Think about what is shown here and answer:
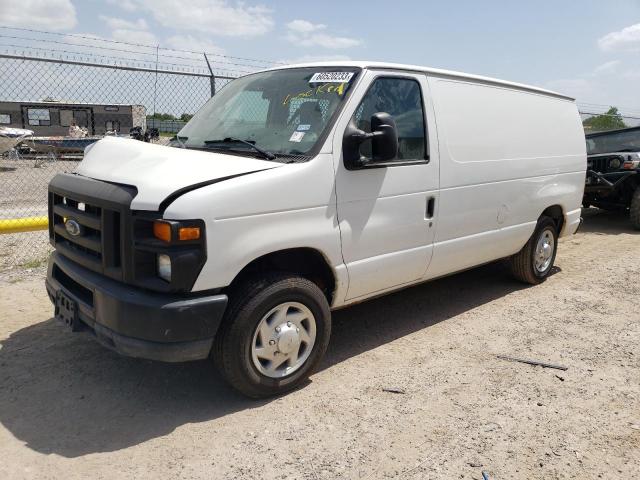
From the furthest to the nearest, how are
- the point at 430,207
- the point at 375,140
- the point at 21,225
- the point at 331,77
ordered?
the point at 21,225 < the point at 430,207 < the point at 331,77 < the point at 375,140

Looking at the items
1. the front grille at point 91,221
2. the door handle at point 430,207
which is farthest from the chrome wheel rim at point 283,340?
the door handle at point 430,207

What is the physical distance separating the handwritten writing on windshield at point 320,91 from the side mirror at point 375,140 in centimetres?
29

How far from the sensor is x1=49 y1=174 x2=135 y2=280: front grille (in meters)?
3.07

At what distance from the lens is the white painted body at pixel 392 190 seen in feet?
10.2

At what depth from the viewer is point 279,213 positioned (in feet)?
10.8

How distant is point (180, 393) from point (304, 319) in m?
0.95

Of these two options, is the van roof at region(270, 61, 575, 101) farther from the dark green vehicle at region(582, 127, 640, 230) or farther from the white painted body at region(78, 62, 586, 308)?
the dark green vehicle at region(582, 127, 640, 230)

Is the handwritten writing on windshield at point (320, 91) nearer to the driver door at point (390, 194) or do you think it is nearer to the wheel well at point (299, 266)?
the driver door at point (390, 194)

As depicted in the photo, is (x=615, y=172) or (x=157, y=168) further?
(x=615, y=172)

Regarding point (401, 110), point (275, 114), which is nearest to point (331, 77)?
point (275, 114)

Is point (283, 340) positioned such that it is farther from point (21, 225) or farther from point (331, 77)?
point (21, 225)

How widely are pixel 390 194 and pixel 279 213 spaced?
0.98 m

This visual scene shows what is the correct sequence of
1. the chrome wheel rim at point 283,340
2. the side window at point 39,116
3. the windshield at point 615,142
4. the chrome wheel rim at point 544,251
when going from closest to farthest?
the chrome wheel rim at point 283,340
the chrome wheel rim at point 544,251
the windshield at point 615,142
the side window at point 39,116

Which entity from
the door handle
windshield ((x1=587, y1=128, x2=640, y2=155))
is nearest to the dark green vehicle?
windshield ((x1=587, y1=128, x2=640, y2=155))
